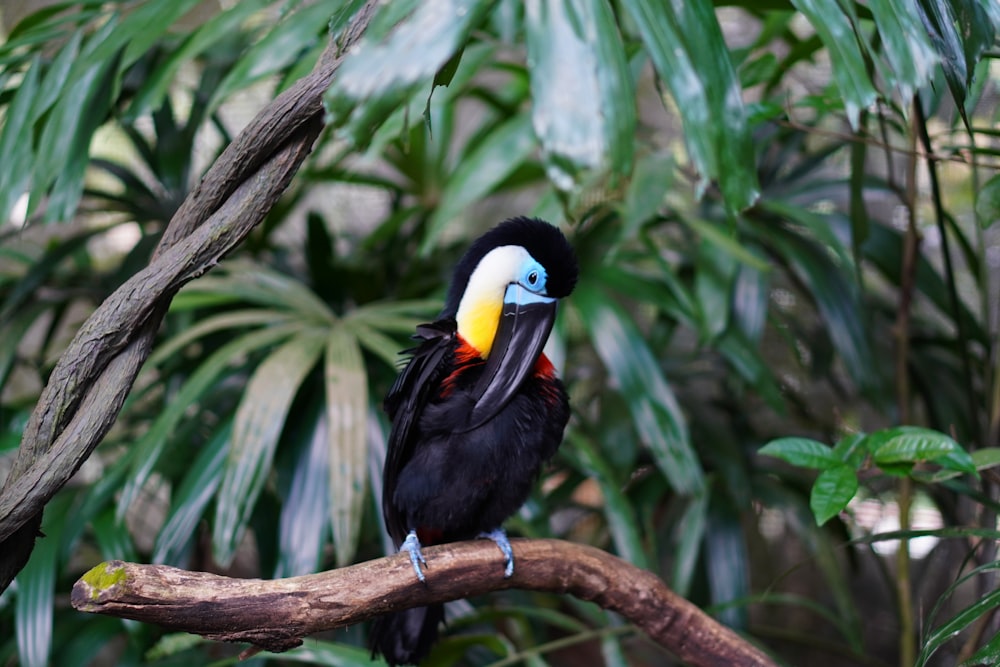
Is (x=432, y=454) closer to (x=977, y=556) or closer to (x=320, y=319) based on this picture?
(x=320, y=319)

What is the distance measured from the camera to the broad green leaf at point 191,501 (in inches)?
42.1

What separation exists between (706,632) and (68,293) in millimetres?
1232

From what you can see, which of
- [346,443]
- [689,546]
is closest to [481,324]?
[346,443]

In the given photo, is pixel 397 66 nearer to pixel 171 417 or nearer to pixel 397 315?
pixel 171 417

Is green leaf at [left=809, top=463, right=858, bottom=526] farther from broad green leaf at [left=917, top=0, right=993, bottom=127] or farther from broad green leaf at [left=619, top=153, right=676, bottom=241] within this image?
broad green leaf at [left=619, top=153, right=676, bottom=241]

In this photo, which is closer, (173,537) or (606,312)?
(173,537)

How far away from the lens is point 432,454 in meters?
0.95

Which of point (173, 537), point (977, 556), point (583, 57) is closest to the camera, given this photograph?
point (583, 57)

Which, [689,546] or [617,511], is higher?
[617,511]

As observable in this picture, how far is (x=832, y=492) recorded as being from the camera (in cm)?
77

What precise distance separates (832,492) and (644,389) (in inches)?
18.7

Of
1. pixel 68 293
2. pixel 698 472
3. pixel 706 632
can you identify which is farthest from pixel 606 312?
pixel 68 293

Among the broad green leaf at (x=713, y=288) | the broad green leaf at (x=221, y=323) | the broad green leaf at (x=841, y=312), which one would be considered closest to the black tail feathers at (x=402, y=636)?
the broad green leaf at (x=221, y=323)

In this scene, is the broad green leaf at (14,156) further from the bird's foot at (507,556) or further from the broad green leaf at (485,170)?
the bird's foot at (507,556)
